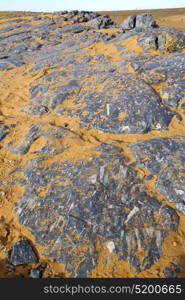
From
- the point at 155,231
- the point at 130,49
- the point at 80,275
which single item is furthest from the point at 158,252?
the point at 130,49

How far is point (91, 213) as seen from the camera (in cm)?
409

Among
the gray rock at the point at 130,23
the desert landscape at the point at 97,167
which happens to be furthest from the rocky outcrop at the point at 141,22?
the desert landscape at the point at 97,167

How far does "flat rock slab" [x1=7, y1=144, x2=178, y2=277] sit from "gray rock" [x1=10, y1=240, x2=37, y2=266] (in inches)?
7.7

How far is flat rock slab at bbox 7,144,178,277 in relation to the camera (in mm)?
3682

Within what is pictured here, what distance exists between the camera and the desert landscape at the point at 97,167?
366cm

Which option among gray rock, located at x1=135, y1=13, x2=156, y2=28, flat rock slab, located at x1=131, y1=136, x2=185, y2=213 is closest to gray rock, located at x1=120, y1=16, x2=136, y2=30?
gray rock, located at x1=135, y1=13, x2=156, y2=28

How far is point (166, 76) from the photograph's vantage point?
7.02m

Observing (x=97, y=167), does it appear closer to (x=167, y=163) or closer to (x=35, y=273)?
(x=167, y=163)

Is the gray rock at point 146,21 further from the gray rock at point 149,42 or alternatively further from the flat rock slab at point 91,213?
the flat rock slab at point 91,213

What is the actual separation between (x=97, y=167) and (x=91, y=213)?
3.41 feet

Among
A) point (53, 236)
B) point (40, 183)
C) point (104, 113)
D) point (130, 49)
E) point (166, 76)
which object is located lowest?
point (53, 236)

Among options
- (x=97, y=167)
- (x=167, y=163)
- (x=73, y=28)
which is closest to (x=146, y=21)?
(x=73, y=28)

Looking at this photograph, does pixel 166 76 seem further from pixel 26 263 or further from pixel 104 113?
pixel 26 263

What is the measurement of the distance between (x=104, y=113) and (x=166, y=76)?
8.40 feet
